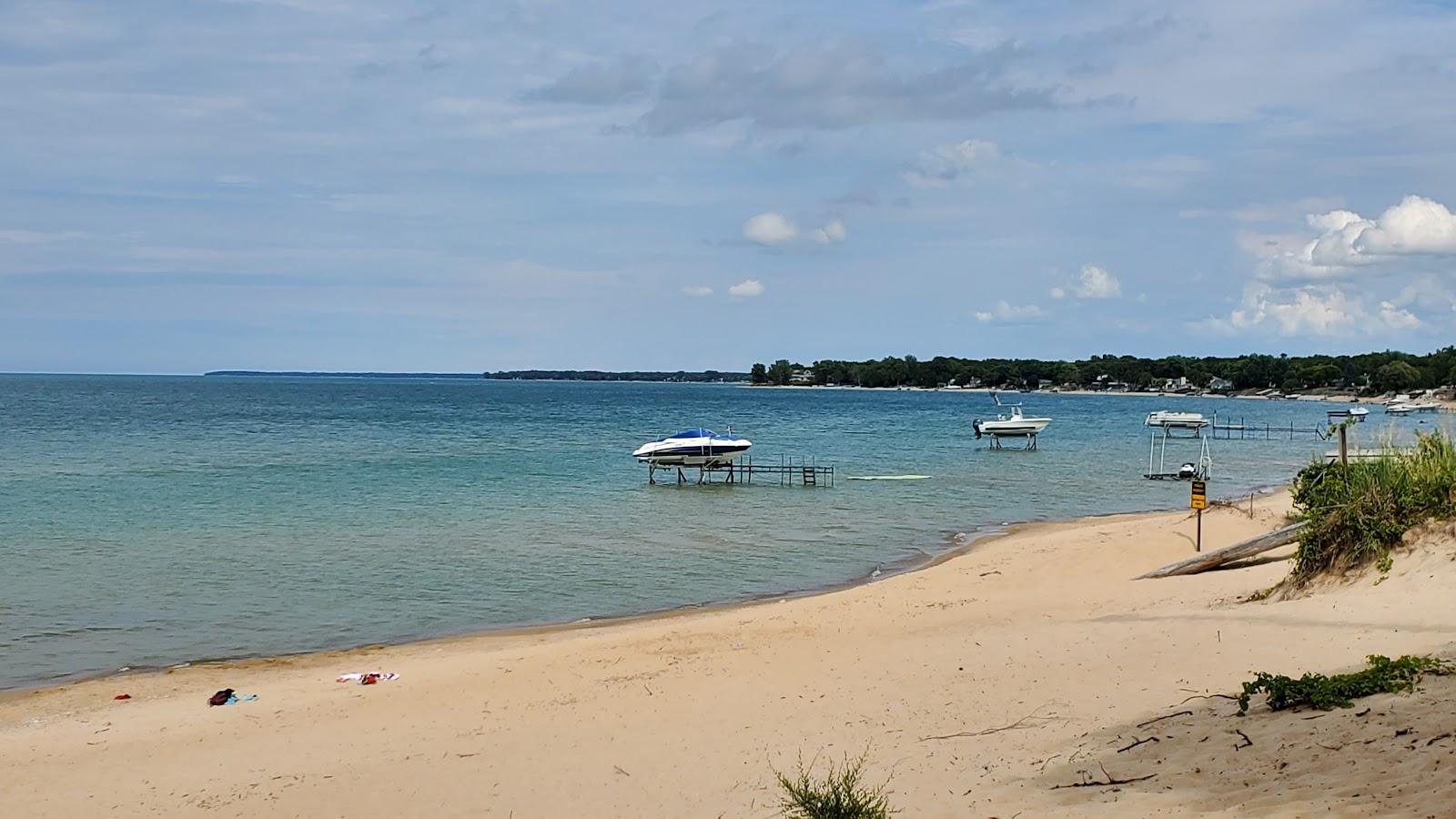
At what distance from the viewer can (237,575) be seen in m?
20.0

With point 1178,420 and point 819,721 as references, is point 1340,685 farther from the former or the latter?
point 1178,420

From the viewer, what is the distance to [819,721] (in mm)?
8828

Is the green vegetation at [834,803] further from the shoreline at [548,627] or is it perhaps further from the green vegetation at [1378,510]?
the shoreline at [548,627]

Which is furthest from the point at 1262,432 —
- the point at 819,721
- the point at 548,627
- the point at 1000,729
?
the point at 1000,729

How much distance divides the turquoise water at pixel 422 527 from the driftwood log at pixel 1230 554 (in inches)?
277

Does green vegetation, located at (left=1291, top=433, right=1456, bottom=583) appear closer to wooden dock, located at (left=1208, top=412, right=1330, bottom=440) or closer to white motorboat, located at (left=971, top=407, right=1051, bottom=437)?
white motorboat, located at (left=971, top=407, right=1051, bottom=437)

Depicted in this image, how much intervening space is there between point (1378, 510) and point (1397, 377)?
14077 centimetres

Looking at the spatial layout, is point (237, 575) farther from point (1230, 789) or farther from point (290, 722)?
point (1230, 789)

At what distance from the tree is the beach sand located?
139 m

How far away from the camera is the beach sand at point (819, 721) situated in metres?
6.21

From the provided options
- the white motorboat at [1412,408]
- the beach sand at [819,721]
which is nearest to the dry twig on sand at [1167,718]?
the beach sand at [819,721]

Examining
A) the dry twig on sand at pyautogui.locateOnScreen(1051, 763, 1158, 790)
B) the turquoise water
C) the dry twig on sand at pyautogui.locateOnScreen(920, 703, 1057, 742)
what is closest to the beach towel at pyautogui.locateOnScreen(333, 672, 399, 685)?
the turquoise water

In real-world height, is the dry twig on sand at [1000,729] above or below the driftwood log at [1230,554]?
below

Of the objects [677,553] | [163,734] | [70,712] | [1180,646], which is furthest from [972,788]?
[677,553]
